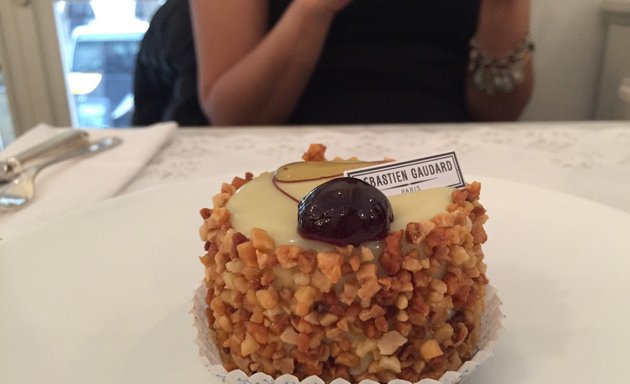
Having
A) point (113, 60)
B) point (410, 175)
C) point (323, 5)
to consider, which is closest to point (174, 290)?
point (410, 175)

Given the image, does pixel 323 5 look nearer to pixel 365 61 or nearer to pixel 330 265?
pixel 365 61

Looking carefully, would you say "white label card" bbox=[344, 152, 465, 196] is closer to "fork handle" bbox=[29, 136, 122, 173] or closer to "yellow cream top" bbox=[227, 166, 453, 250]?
"yellow cream top" bbox=[227, 166, 453, 250]

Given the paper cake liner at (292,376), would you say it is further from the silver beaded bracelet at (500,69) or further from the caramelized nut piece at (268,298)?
the silver beaded bracelet at (500,69)

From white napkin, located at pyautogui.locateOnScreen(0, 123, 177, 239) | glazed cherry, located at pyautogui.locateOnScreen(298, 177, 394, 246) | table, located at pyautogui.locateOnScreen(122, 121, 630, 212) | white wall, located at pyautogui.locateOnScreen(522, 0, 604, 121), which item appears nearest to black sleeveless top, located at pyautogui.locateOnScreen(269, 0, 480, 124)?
table, located at pyautogui.locateOnScreen(122, 121, 630, 212)

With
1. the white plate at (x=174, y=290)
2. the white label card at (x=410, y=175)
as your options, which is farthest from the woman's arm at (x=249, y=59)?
the white label card at (x=410, y=175)

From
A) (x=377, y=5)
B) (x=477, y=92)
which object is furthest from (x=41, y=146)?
(x=477, y=92)

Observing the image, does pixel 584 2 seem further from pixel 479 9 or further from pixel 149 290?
pixel 149 290
